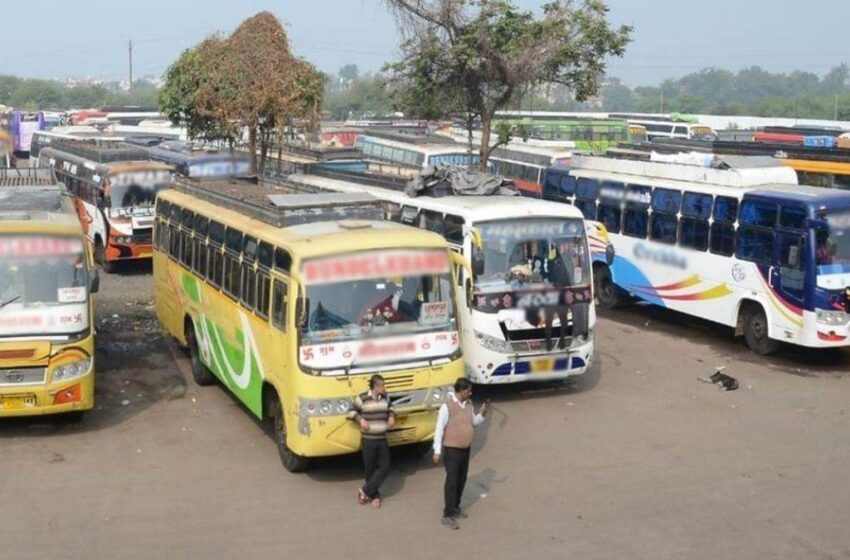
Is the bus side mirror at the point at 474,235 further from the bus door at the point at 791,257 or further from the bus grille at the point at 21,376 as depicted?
the bus grille at the point at 21,376

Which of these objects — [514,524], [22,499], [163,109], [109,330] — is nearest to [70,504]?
[22,499]

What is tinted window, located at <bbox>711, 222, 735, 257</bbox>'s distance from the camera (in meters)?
17.8

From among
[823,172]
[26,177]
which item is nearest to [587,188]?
[823,172]

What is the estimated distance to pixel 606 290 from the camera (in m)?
21.8

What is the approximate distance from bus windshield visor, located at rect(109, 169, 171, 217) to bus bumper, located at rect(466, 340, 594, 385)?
514 inches

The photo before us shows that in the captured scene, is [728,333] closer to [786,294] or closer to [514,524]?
[786,294]

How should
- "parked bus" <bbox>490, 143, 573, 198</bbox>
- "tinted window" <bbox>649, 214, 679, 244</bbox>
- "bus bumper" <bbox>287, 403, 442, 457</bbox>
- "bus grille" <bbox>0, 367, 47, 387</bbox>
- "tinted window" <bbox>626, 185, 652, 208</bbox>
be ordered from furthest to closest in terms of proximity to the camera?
"parked bus" <bbox>490, 143, 573, 198</bbox> < "tinted window" <bbox>626, 185, 652, 208</bbox> < "tinted window" <bbox>649, 214, 679, 244</bbox> < "bus grille" <bbox>0, 367, 47, 387</bbox> < "bus bumper" <bbox>287, 403, 442, 457</bbox>

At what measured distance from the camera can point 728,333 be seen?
1938 cm

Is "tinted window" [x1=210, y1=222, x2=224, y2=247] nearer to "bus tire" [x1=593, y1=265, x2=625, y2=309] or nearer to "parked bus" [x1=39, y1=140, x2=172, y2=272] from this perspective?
"bus tire" [x1=593, y1=265, x2=625, y2=309]

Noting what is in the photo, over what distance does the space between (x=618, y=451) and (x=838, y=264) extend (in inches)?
222

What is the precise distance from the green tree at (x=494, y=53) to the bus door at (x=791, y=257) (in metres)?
7.96

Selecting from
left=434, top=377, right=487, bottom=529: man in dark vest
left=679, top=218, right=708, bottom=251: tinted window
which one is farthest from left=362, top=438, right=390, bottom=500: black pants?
left=679, top=218, right=708, bottom=251: tinted window

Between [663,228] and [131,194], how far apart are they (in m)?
12.1

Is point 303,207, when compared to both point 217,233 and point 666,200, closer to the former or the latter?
point 217,233
